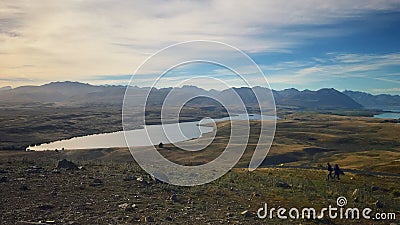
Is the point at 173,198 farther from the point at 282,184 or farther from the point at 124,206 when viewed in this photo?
the point at 282,184

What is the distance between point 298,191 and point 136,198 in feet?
39.3

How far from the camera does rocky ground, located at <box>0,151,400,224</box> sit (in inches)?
708

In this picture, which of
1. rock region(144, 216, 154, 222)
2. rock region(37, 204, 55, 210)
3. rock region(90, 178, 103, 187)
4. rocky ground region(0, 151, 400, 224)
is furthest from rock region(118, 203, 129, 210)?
rock region(90, 178, 103, 187)

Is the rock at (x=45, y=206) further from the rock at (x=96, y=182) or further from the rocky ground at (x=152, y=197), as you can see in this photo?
the rock at (x=96, y=182)

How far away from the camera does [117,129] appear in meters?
146

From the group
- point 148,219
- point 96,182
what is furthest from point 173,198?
point 96,182

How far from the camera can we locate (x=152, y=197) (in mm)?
22422

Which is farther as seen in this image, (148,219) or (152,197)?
(152,197)

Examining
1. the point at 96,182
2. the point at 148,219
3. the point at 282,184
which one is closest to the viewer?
the point at 148,219

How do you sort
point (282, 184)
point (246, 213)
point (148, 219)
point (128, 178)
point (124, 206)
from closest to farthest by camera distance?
point (148, 219)
point (246, 213)
point (124, 206)
point (128, 178)
point (282, 184)

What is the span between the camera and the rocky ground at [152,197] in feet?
59.0

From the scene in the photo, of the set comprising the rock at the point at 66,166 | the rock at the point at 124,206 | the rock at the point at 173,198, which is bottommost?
the rock at the point at 173,198

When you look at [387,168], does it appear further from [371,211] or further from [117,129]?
[117,129]

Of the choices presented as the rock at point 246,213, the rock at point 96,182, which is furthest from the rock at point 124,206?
the rock at point 246,213
